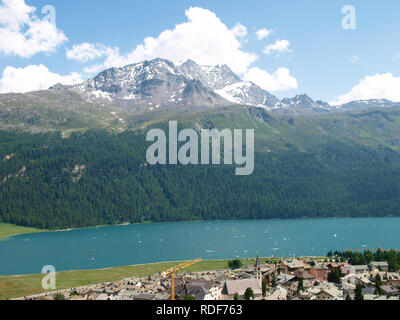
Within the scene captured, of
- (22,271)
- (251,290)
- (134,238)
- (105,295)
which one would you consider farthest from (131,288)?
(134,238)

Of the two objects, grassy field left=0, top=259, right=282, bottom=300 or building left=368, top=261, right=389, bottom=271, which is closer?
grassy field left=0, top=259, right=282, bottom=300

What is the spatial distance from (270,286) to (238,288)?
533 inches

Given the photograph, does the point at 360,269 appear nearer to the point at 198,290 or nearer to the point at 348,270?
the point at 348,270

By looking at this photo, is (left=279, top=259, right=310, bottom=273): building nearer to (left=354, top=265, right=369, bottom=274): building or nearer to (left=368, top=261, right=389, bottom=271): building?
(left=354, top=265, right=369, bottom=274): building

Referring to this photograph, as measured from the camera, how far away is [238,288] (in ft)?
238

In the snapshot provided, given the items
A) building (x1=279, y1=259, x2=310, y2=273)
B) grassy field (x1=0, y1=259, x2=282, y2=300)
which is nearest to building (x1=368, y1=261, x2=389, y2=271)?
building (x1=279, y1=259, x2=310, y2=273)

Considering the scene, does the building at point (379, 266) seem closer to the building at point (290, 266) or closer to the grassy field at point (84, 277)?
the building at point (290, 266)

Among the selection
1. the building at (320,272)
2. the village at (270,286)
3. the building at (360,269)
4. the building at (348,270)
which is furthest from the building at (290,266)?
the building at (360,269)

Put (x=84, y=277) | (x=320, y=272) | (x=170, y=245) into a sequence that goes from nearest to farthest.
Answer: (x=320, y=272)
(x=84, y=277)
(x=170, y=245)

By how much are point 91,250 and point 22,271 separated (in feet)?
121

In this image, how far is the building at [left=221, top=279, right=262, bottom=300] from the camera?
234 ft

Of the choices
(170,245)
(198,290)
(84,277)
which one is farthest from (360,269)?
(170,245)

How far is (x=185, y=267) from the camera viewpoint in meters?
114
